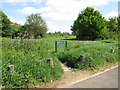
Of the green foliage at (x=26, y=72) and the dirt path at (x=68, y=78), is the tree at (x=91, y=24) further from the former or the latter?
the green foliage at (x=26, y=72)

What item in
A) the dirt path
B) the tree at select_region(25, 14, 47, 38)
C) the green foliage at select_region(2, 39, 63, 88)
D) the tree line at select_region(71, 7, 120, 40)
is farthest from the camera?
the tree at select_region(25, 14, 47, 38)

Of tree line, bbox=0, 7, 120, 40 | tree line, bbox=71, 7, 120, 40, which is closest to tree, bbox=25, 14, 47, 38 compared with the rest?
tree line, bbox=0, 7, 120, 40

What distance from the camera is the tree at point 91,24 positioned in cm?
2873

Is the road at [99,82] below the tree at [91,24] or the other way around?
below

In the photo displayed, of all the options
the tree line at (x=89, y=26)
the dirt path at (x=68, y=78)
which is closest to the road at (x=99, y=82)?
the dirt path at (x=68, y=78)

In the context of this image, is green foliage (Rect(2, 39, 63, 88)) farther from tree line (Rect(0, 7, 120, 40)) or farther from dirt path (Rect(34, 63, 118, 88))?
tree line (Rect(0, 7, 120, 40))

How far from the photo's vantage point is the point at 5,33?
38.2 metres

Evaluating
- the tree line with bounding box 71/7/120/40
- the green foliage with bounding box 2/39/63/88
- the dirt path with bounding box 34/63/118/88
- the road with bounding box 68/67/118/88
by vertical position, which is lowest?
the road with bounding box 68/67/118/88

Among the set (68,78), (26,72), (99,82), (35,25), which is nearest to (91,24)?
(35,25)

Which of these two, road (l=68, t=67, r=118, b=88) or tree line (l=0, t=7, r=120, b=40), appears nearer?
road (l=68, t=67, r=118, b=88)

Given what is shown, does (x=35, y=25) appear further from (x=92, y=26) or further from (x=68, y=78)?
(x=68, y=78)

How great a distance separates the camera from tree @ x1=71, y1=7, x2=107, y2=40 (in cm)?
2873

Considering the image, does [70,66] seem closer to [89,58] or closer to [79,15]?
[89,58]

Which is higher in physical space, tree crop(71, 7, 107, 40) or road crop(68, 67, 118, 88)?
tree crop(71, 7, 107, 40)
